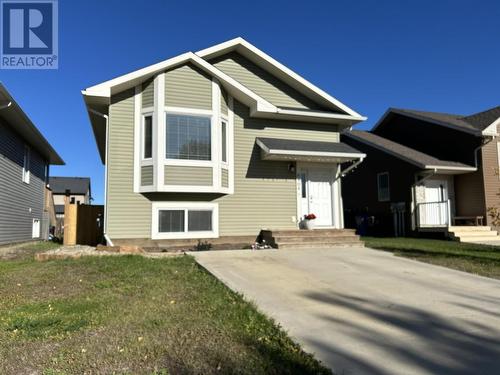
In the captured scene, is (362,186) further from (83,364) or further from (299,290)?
(83,364)

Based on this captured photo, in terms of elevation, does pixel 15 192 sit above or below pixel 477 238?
above

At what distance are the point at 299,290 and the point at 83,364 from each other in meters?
3.58

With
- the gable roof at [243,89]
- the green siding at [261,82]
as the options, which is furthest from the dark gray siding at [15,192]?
the green siding at [261,82]

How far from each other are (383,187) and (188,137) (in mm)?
11813

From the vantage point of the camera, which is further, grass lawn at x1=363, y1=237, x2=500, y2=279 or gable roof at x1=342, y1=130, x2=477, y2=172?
gable roof at x1=342, y1=130, x2=477, y2=172

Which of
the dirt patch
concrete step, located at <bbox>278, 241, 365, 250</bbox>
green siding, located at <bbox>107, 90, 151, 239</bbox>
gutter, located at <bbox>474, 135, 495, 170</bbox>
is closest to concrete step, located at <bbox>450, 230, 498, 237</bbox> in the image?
gutter, located at <bbox>474, 135, 495, 170</bbox>

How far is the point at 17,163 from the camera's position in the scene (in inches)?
599

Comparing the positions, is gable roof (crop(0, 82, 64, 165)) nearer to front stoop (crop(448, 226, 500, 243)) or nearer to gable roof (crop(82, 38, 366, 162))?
gable roof (crop(82, 38, 366, 162))

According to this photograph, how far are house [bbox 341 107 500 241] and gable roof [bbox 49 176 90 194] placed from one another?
35.8 meters

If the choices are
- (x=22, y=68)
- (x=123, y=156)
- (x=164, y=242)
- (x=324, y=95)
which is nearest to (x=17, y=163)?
(x=22, y=68)

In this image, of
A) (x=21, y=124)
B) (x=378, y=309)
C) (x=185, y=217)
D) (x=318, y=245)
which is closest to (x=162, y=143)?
(x=185, y=217)

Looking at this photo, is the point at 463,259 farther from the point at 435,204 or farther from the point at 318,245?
the point at 435,204

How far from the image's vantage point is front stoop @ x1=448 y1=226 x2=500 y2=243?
15770 millimetres

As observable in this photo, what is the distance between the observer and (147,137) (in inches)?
442
